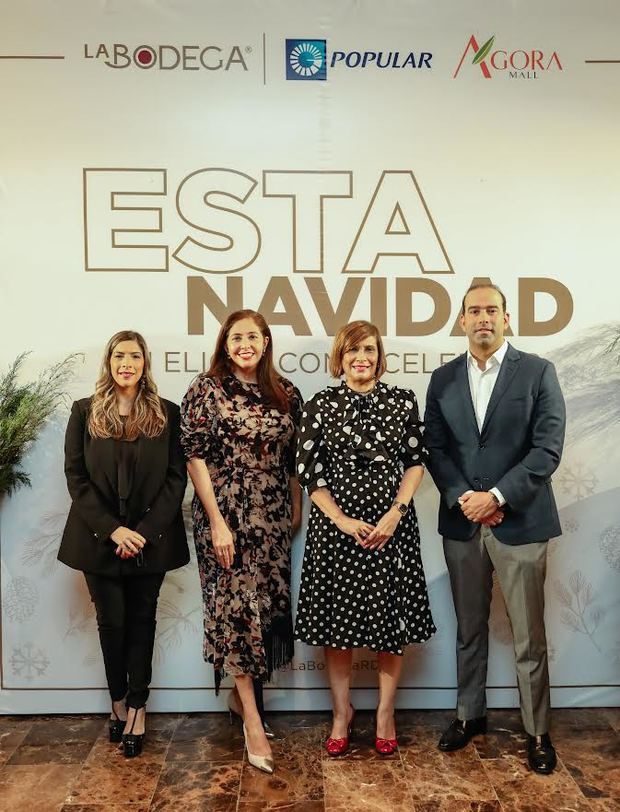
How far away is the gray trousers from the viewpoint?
2885 mm

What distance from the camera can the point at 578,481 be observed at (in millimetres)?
3449

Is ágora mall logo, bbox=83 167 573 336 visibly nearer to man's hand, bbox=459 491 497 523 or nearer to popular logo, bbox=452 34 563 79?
popular logo, bbox=452 34 563 79

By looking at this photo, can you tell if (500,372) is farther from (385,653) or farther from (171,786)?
(171,786)

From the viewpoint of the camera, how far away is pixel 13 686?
11.3 feet

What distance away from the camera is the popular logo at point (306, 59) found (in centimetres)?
332

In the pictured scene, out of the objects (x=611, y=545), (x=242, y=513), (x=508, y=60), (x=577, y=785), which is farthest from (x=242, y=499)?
(x=508, y=60)

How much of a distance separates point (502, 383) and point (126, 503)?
1.57 m

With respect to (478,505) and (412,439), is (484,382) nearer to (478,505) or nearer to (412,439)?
(412,439)

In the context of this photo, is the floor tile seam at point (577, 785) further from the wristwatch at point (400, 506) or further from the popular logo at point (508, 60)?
the popular logo at point (508, 60)

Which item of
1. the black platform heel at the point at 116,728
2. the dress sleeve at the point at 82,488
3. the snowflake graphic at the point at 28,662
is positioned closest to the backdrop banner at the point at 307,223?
the snowflake graphic at the point at 28,662

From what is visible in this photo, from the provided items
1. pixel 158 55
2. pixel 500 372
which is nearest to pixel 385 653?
pixel 500 372

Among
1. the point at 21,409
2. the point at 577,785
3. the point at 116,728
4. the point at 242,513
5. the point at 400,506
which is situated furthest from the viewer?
the point at 21,409

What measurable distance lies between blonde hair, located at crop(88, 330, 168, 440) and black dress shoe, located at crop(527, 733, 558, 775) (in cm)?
194

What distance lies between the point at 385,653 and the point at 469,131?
2.35 m
